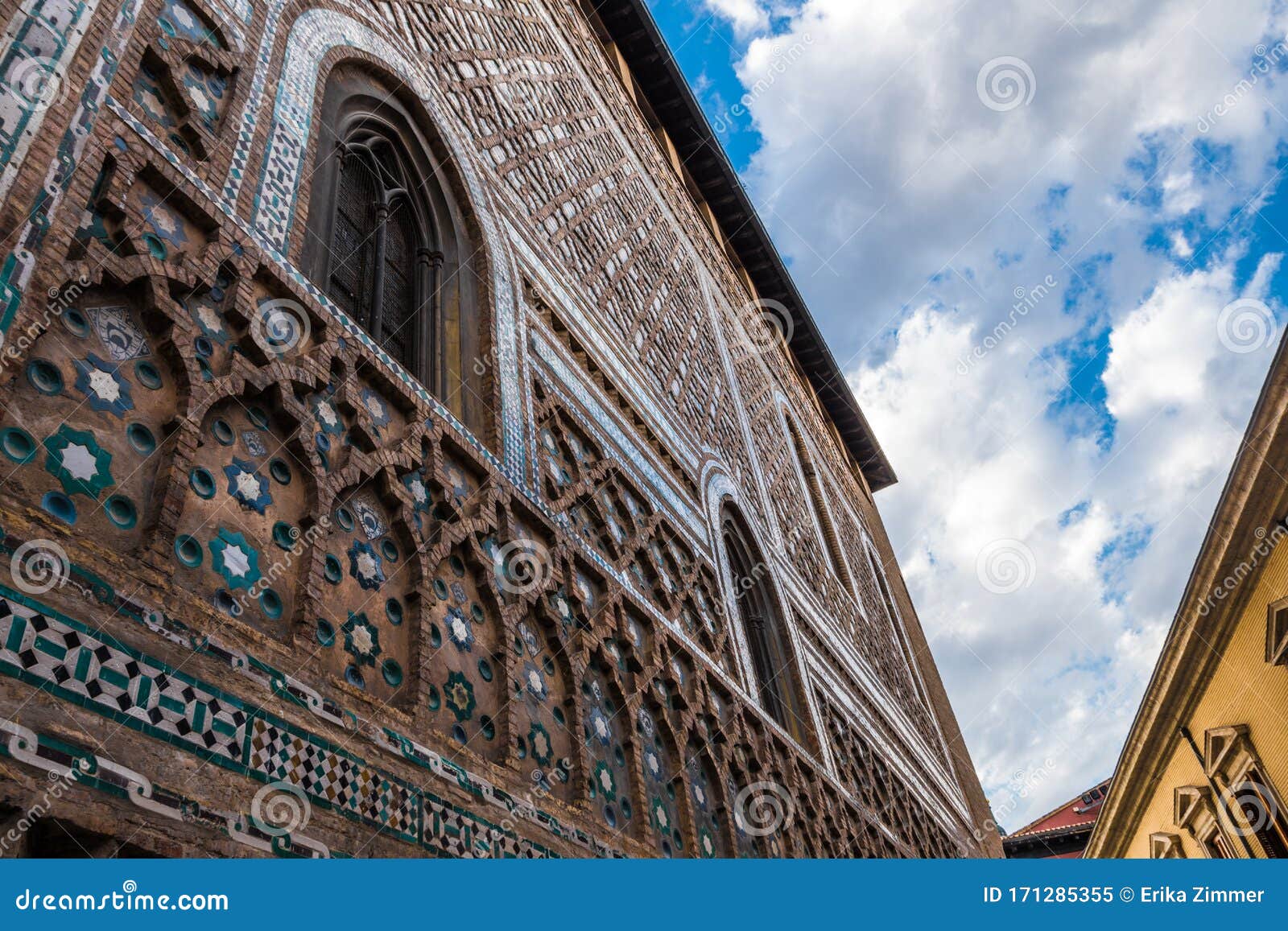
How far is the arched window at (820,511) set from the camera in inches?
387

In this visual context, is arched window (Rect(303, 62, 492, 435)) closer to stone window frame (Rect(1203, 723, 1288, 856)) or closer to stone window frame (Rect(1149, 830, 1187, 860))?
stone window frame (Rect(1203, 723, 1288, 856))

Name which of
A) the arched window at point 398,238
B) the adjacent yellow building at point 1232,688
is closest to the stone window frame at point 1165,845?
the adjacent yellow building at point 1232,688

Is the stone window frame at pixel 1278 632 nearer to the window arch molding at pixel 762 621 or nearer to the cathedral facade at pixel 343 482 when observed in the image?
the cathedral facade at pixel 343 482

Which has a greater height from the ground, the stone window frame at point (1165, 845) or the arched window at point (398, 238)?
the arched window at point (398, 238)

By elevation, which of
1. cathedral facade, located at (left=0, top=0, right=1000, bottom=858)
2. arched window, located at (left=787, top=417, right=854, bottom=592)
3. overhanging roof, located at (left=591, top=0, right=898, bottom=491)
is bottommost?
cathedral facade, located at (left=0, top=0, right=1000, bottom=858)

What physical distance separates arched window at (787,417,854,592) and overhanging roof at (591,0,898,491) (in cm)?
267

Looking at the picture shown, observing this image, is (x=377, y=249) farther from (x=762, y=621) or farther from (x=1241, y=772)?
(x=1241, y=772)

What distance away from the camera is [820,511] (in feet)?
34.0

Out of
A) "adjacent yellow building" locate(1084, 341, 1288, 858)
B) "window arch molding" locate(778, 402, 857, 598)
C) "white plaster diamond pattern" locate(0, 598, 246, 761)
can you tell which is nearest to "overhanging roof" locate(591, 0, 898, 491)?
"window arch molding" locate(778, 402, 857, 598)

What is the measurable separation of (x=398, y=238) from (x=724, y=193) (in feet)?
27.2

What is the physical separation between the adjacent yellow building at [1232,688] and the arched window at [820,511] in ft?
9.63

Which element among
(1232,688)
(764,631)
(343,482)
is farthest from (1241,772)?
(343,482)

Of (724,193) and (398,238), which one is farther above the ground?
(724,193)

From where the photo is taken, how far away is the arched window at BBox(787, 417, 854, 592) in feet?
32.3
